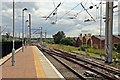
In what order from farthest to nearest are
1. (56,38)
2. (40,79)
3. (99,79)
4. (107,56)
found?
1. (56,38)
2. (107,56)
3. (99,79)
4. (40,79)

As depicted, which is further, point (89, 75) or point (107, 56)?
point (107, 56)

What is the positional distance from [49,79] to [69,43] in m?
94.6

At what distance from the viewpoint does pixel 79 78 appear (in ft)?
49.6

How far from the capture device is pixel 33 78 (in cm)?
1290

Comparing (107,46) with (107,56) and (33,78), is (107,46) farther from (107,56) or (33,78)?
(33,78)

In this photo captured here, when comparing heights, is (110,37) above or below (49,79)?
above

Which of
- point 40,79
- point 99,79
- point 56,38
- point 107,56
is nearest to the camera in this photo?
point 40,79

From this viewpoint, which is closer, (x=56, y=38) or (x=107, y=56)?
(x=107, y=56)

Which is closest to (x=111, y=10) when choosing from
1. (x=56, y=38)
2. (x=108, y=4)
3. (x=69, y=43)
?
(x=108, y=4)

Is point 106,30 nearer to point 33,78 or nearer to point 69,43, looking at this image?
point 33,78

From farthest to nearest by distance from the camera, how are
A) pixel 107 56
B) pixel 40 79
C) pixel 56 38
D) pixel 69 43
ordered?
pixel 56 38, pixel 69 43, pixel 107 56, pixel 40 79

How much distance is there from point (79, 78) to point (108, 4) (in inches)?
548

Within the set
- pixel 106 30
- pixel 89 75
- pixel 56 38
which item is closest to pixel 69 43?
pixel 56 38

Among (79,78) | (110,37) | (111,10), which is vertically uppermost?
(111,10)
